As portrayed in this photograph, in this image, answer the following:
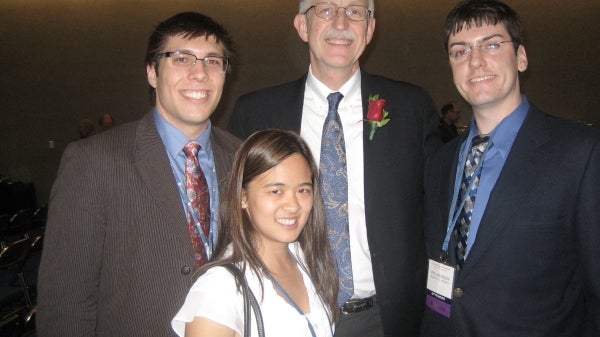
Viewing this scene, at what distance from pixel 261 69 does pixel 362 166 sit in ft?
22.4

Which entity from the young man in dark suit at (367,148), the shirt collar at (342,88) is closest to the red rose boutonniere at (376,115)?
the young man in dark suit at (367,148)

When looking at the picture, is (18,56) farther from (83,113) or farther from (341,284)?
(341,284)

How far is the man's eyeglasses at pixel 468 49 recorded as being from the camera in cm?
180

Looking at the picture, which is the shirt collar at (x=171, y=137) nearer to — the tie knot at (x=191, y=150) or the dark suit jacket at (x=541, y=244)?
the tie knot at (x=191, y=150)

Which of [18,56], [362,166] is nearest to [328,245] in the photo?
[362,166]

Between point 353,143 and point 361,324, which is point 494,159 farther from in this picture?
point 361,324

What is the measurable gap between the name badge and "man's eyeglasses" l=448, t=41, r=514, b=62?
91 cm

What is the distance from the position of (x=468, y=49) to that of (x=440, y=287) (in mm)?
1034

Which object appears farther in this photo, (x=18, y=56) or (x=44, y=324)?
(x=18, y=56)

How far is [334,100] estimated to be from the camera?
6.55ft

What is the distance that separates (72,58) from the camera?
8773mm

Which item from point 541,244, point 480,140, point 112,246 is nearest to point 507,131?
point 480,140

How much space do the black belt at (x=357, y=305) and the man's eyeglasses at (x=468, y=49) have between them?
3.80 feet

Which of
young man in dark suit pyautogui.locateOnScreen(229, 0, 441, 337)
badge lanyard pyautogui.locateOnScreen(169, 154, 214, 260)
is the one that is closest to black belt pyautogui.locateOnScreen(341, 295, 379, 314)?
young man in dark suit pyautogui.locateOnScreen(229, 0, 441, 337)
